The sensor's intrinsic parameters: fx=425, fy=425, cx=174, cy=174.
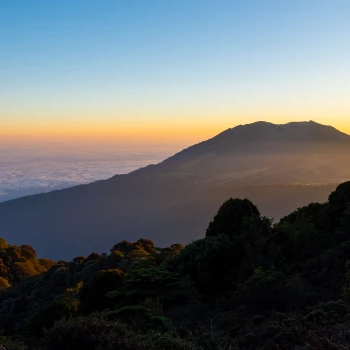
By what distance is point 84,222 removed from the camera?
620 ft

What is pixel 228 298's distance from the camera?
12.9 m

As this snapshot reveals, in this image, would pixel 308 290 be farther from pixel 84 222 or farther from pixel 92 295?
pixel 84 222

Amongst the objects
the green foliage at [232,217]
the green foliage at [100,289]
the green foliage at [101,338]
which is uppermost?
the green foliage at [232,217]

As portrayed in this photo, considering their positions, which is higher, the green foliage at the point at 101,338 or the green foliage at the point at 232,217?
the green foliage at the point at 232,217

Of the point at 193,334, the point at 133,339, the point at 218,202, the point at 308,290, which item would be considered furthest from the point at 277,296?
the point at 218,202

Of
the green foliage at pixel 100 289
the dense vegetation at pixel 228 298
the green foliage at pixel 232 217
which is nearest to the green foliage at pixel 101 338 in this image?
the dense vegetation at pixel 228 298

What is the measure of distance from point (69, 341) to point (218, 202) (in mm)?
161068

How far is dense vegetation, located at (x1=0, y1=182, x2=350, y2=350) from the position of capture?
8.24m

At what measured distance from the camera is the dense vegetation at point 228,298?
27.0 feet

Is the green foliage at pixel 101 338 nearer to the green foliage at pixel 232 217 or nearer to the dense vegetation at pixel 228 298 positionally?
the dense vegetation at pixel 228 298

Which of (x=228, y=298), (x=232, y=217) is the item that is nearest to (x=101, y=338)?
(x=228, y=298)

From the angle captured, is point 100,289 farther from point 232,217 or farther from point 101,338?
point 232,217

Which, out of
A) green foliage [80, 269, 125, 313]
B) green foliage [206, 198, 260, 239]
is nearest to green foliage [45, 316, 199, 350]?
green foliage [80, 269, 125, 313]

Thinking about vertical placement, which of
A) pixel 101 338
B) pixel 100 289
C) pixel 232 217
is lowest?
pixel 100 289
